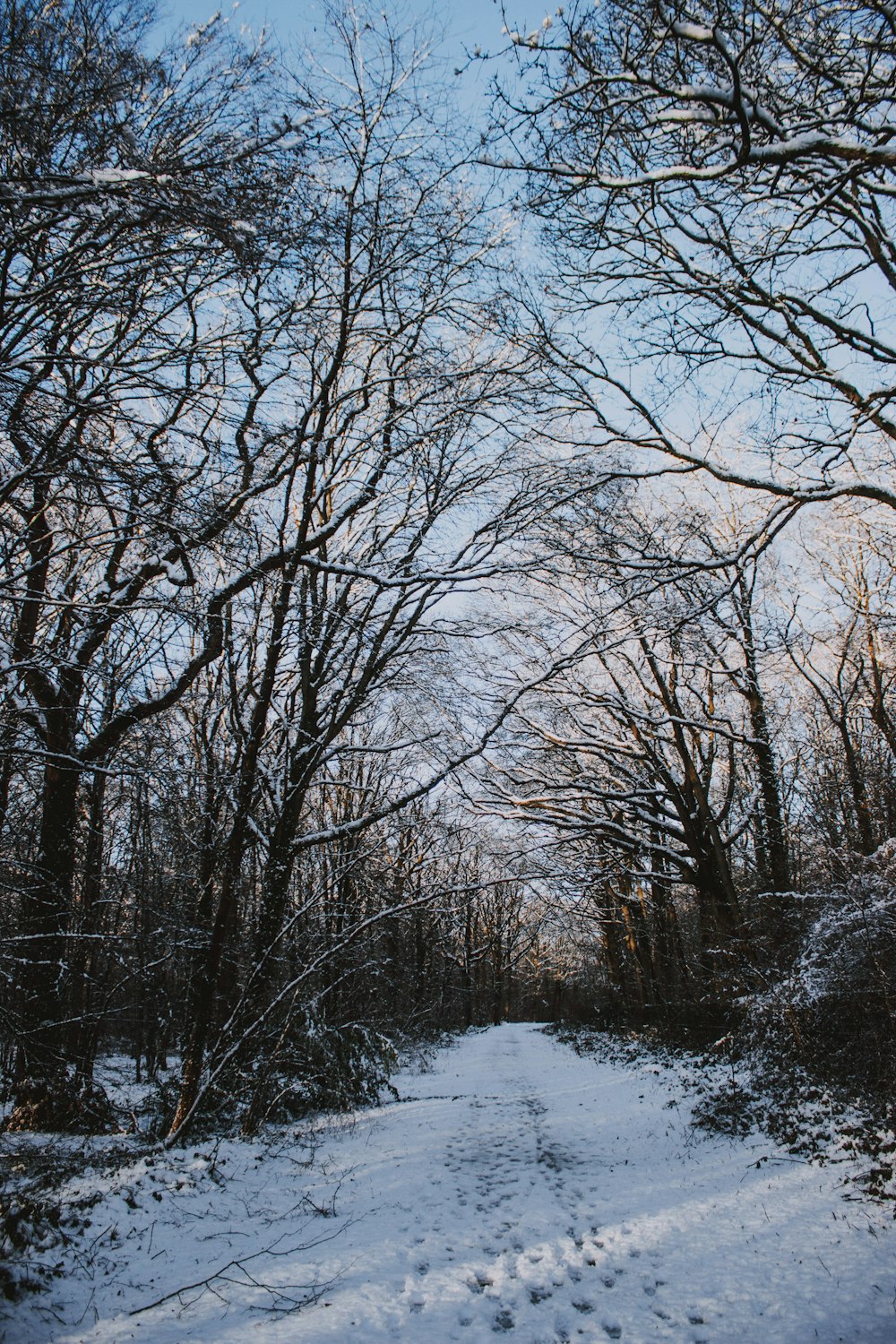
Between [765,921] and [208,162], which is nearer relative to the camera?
[208,162]

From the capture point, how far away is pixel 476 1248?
14.6 feet

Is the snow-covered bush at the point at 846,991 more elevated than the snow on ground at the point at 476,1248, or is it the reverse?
the snow-covered bush at the point at 846,991

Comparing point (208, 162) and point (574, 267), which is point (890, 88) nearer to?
point (574, 267)

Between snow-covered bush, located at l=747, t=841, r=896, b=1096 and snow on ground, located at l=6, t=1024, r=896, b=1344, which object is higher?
snow-covered bush, located at l=747, t=841, r=896, b=1096

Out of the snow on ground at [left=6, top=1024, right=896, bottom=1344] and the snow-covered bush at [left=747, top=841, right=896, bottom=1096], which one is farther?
the snow-covered bush at [left=747, top=841, right=896, bottom=1096]

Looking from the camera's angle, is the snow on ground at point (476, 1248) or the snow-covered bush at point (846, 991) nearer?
the snow on ground at point (476, 1248)

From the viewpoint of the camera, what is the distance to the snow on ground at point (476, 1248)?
3408 mm

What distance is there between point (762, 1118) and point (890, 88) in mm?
9412

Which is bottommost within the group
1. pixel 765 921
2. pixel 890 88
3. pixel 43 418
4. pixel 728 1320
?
pixel 728 1320

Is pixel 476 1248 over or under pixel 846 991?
under

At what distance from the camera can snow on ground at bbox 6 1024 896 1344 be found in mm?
3408

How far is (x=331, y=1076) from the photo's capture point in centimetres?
888

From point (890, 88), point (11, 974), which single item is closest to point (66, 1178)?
point (11, 974)

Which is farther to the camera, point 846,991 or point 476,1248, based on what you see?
point 846,991
